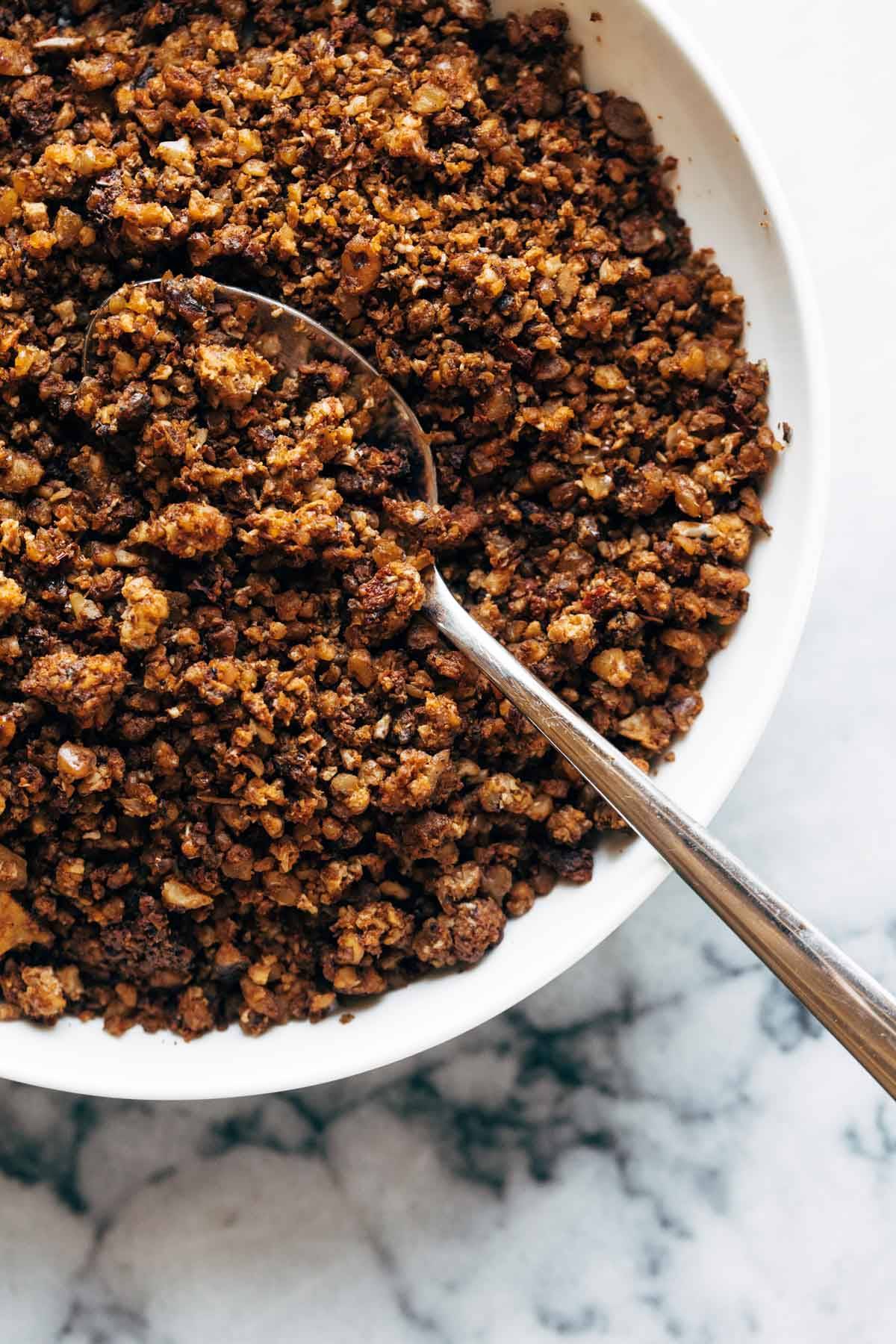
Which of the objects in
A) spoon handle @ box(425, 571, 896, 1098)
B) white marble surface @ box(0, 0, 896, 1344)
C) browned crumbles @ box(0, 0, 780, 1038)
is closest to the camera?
spoon handle @ box(425, 571, 896, 1098)

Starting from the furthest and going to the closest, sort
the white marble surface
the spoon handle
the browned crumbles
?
the white marble surface, the browned crumbles, the spoon handle

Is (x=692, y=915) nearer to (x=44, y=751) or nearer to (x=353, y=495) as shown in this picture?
(x=353, y=495)

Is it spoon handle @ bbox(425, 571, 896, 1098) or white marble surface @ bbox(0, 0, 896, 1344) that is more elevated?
spoon handle @ bbox(425, 571, 896, 1098)

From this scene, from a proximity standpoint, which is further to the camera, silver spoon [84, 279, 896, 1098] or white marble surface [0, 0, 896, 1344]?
white marble surface [0, 0, 896, 1344]

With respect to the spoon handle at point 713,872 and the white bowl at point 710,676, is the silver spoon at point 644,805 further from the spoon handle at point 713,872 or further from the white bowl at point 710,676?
Result: the white bowl at point 710,676

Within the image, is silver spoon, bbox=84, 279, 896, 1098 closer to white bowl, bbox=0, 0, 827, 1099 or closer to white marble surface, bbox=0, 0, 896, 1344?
white bowl, bbox=0, 0, 827, 1099

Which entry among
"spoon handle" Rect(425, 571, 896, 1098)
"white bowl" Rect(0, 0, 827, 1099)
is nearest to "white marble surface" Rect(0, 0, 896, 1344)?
"white bowl" Rect(0, 0, 827, 1099)

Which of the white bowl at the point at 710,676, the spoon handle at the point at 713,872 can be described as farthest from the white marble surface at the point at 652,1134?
the spoon handle at the point at 713,872
